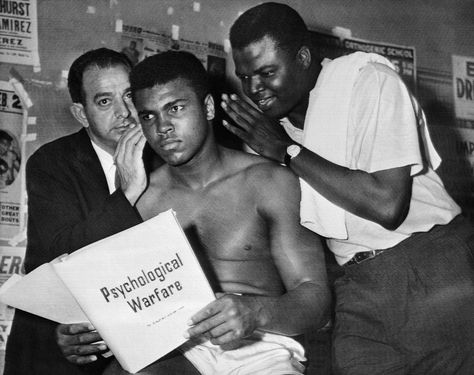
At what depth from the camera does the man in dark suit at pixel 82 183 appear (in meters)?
1.18

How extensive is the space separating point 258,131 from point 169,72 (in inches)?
8.1

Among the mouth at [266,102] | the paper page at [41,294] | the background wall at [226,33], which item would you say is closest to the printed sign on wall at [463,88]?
the background wall at [226,33]

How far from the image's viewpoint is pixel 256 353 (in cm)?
103

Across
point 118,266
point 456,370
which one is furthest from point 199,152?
point 456,370

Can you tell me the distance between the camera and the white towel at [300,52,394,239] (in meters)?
1.12

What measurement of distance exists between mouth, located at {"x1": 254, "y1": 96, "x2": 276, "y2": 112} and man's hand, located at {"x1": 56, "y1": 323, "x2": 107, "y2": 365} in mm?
530

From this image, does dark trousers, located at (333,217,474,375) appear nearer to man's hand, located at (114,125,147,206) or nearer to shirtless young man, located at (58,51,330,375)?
shirtless young man, located at (58,51,330,375)

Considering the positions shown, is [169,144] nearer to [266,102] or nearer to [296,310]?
[266,102]

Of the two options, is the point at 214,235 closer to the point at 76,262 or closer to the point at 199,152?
the point at 199,152

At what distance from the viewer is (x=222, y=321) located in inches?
35.6

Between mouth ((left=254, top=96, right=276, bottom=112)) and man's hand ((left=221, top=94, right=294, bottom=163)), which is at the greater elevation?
mouth ((left=254, top=96, right=276, bottom=112))

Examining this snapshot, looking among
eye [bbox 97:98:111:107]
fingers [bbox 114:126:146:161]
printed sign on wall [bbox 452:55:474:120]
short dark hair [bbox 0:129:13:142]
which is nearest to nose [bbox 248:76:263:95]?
fingers [bbox 114:126:146:161]

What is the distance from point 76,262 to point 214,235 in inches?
13.9

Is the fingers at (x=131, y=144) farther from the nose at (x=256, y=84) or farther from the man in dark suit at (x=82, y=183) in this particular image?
the nose at (x=256, y=84)
